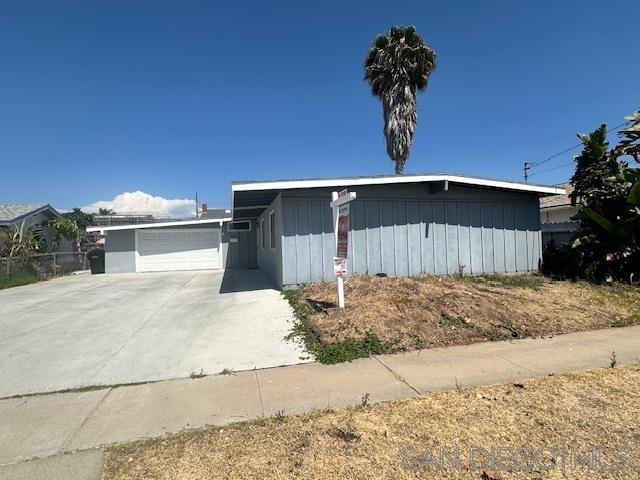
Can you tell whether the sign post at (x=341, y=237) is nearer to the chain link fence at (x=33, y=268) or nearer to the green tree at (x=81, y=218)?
the chain link fence at (x=33, y=268)

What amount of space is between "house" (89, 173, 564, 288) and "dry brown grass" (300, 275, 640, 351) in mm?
1563

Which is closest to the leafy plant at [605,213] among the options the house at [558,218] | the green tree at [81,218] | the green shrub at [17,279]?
the house at [558,218]

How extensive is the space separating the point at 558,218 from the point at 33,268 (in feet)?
79.4

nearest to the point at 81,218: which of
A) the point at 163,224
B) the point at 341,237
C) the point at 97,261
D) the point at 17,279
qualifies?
the point at 97,261

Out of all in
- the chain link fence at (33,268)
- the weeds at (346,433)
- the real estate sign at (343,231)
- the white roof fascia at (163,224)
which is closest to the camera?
the weeds at (346,433)

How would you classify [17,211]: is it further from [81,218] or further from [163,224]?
[81,218]

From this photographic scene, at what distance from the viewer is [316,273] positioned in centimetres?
1025

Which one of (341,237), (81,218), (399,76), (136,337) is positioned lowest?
(136,337)

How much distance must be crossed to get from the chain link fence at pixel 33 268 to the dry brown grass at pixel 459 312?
42.3ft

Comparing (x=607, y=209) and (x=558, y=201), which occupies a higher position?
(x=558, y=201)

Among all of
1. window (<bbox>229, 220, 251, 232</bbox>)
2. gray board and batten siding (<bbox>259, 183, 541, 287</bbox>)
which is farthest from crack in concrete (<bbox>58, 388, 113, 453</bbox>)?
window (<bbox>229, 220, 251, 232</bbox>)

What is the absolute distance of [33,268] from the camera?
640 inches

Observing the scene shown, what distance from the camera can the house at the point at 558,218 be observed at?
44.1 ft

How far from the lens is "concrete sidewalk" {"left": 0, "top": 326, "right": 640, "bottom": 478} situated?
3.53m
